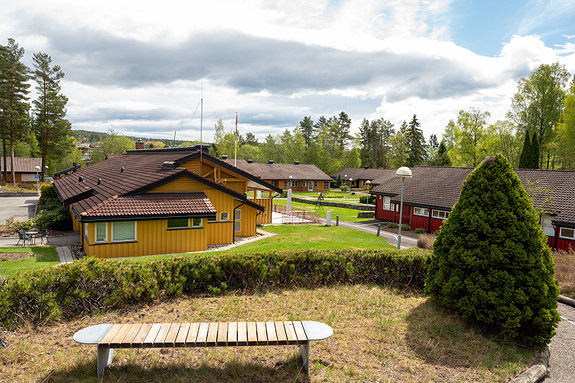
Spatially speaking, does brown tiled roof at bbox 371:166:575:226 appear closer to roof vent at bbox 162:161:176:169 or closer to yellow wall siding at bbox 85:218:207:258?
yellow wall siding at bbox 85:218:207:258

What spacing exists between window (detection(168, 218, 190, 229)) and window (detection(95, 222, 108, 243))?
276cm

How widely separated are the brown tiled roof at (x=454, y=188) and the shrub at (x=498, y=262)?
39.4 ft

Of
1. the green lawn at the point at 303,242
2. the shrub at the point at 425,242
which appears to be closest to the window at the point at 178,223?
the green lawn at the point at 303,242

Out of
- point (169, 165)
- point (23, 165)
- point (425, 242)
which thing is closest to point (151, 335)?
point (169, 165)

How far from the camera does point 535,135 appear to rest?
140 ft

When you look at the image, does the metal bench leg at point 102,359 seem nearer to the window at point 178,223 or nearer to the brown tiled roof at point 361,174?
the window at point 178,223

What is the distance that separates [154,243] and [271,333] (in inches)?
501

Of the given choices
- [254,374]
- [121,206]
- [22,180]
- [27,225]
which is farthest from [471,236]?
[22,180]

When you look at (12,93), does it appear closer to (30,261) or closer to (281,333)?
(30,261)

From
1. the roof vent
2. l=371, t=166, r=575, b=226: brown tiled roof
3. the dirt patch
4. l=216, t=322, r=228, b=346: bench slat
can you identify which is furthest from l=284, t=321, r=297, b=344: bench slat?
l=371, t=166, r=575, b=226: brown tiled roof

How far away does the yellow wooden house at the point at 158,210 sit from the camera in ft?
53.4

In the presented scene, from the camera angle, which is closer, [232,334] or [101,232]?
[232,334]

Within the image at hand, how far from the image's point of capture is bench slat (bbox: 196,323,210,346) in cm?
579

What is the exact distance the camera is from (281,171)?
65.1 m
